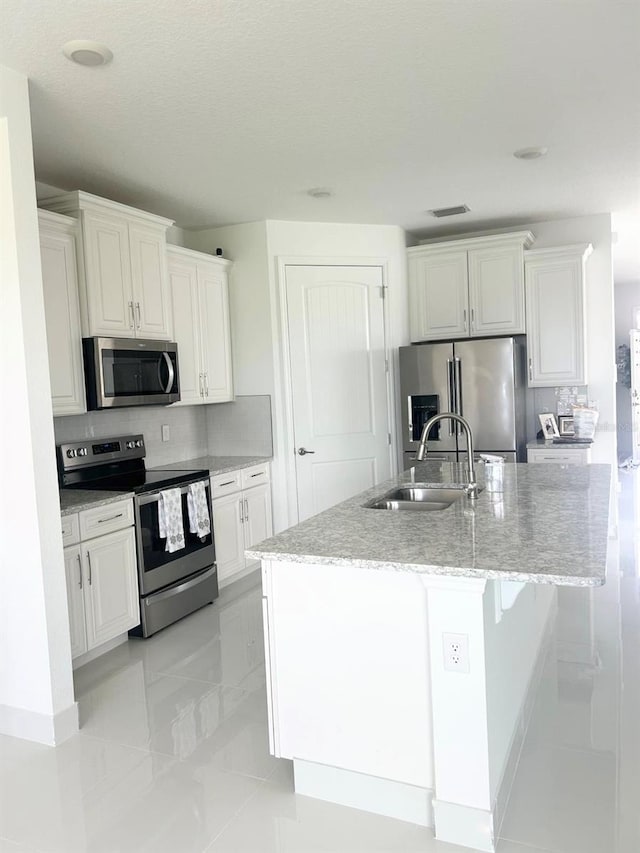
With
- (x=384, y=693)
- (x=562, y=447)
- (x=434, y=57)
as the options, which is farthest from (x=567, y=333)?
(x=384, y=693)

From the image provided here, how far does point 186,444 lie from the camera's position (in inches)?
194

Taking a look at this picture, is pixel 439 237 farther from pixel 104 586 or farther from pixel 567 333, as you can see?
pixel 104 586

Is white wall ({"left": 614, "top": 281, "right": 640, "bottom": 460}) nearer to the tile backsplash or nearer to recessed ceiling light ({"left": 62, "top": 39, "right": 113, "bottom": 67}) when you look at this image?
the tile backsplash

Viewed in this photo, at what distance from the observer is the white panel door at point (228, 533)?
13.9ft

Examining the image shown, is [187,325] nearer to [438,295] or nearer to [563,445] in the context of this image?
[438,295]

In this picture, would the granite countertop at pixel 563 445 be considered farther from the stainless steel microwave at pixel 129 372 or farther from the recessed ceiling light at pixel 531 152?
the stainless steel microwave at pixel 129 372

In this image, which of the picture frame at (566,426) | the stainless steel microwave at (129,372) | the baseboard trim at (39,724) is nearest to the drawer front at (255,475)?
the stainless steel microwave at (129,372)

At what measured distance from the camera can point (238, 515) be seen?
4.46 metres

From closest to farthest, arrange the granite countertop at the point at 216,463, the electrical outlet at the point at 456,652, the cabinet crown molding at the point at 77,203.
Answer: the electrical outlet at the point at 456,652 → the cabinet crown molding at the point at 77,203 → the granite countertop at the point at 216,463

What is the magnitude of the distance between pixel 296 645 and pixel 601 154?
3.31m

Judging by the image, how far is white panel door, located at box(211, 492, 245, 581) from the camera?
4.24m

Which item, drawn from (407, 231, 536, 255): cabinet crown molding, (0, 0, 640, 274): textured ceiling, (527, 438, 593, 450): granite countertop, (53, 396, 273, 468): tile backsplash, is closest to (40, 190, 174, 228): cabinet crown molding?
(0, 0, 640, 274): textured ceiling

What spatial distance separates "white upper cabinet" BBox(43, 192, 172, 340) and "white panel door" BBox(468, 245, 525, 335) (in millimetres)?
2470

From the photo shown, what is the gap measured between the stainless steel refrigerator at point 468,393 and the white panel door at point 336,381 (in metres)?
0.27
